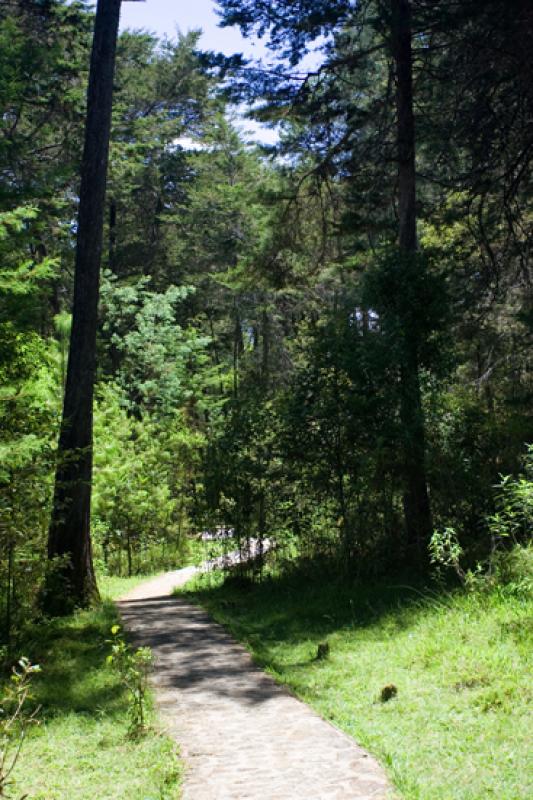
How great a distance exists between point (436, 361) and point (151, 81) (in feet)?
75.2

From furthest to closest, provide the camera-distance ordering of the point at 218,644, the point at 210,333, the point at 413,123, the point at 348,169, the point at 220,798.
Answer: the point at 210,333 → the point at 348,169 → the point at 413,123 → the point at 218,644 → the point at 220,798

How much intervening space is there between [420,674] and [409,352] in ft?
17.9

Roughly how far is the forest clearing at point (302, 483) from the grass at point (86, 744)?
27mm

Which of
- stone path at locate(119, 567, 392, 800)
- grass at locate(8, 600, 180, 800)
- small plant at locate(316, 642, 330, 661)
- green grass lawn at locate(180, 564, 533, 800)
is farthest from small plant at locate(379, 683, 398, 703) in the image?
grass at locate(8, 600, 180, 800)

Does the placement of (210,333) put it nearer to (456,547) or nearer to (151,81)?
(151,81)

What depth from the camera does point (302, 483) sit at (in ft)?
36.1

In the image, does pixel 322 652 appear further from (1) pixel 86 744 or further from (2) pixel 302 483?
(2) pixel 302 483

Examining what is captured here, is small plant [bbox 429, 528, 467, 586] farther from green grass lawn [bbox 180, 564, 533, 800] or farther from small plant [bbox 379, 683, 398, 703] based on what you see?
small plant [bbox 379, 683, 398, 703]

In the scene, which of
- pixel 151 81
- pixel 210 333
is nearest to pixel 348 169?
pixel 151 81

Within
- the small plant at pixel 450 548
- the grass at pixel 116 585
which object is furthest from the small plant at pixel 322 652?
the grass at pixel 116 585

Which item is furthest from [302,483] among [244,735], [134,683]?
[244,735]

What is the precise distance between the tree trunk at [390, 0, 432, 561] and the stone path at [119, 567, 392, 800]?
11.8 ft

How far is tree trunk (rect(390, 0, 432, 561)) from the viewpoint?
1010 centimetres

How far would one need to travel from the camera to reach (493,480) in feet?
32.4
